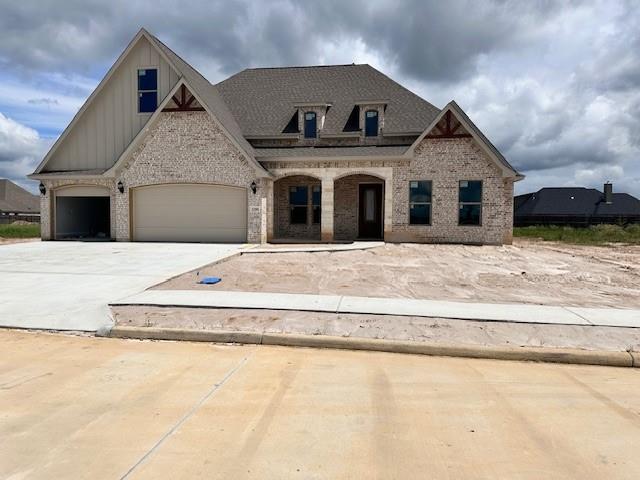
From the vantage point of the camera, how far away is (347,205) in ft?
72.0

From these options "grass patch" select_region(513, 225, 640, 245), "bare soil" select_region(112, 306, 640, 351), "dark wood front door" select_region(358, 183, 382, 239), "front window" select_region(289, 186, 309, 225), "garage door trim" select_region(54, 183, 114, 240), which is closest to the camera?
"bare soil" select_region(112, 306, 640, 351)

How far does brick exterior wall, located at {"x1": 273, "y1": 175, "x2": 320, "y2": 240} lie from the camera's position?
72.2 feet

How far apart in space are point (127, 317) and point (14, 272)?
623 cm

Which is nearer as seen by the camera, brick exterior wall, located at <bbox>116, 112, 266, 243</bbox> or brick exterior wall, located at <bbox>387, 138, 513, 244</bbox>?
brick exterior wall, located at <bbox>116, 112, 266, 243</bbox>

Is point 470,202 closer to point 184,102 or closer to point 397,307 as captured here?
point 397,307

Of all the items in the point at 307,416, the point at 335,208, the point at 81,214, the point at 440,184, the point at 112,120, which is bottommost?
the point at 307,416

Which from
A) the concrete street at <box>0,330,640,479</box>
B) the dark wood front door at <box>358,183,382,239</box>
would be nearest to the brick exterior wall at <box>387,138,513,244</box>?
the dark wood front door at <box>358,183,382,239</box>

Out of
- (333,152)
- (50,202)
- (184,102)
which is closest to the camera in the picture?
(184,102)

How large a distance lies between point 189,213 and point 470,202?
44.2ft

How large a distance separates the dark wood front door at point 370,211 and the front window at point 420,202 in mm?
2343

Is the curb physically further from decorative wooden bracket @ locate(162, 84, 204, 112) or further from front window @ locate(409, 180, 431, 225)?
decorative wooden bracket @ locate(162, 84, 204, 112)

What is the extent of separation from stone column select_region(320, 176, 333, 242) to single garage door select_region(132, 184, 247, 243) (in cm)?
380

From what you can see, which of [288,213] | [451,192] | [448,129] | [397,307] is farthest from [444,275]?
[288,213]

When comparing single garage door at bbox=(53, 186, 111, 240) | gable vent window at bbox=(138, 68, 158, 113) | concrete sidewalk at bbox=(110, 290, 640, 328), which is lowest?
concrete sidewalk at bbox=(110, 290, 640, 328)
